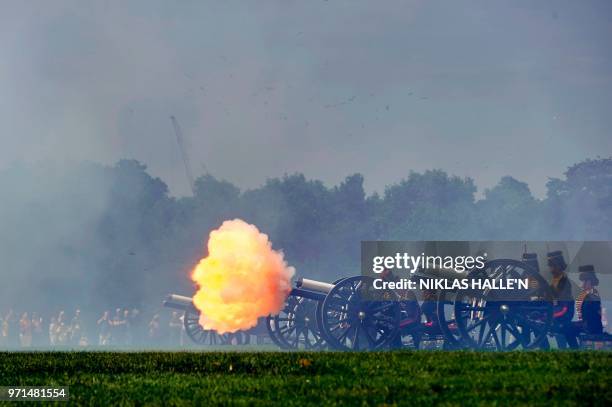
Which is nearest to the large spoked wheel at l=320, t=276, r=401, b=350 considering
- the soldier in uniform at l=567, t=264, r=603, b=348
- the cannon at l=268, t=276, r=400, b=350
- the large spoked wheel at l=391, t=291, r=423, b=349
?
the cannon at l=268, t=276, r=400, b=350

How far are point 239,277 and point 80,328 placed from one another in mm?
36129

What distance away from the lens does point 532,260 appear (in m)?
24.5

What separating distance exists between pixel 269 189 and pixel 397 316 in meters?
43.6

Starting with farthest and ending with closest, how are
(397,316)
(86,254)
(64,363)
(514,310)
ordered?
(86,254), (397,316), (514,310), (64,363)

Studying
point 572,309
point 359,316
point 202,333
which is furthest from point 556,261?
point 202,333

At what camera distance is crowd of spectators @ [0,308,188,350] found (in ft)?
190

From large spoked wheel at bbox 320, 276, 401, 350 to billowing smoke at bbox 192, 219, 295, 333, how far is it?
2.09m

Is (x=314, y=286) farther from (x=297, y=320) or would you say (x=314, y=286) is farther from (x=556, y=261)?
(x=556, y=261)

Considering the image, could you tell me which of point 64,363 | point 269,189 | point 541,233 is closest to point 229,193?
point 269,189

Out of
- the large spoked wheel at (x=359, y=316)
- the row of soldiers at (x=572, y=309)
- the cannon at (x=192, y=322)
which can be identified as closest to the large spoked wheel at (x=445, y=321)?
the large spoked wheel at (x=359, y=316)

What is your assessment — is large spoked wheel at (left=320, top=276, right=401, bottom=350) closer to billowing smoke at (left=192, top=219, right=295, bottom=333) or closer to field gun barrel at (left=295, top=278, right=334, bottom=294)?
field gun barrel at (left=295, top=278, right=334, bottom=294)

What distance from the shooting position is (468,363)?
564 inches

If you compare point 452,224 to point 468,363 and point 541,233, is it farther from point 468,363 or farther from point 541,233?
point 468,363

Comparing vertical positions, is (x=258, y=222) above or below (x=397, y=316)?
above
